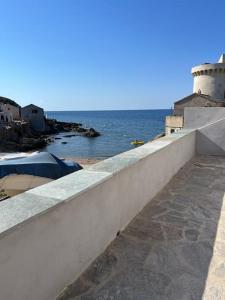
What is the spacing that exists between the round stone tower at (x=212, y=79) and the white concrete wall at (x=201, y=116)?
31698 mm

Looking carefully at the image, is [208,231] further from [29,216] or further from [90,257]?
[29,216]

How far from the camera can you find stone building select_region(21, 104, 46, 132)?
190ft

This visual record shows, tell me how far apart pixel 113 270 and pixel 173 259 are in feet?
1.88

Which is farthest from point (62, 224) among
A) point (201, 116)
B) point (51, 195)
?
point (201, 116)

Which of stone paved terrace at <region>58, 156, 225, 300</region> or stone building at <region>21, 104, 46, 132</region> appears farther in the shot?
stone building at <region>21, 104, 46, 132</region>

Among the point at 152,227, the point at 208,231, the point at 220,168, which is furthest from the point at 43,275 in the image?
the point at 220,168

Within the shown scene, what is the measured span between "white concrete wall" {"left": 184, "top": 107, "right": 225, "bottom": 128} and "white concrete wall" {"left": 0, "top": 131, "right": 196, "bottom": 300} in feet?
14.4

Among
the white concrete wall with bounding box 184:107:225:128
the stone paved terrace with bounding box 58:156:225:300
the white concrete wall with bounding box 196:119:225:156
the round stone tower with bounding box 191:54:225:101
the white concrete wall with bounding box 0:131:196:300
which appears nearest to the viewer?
the white concrete wall with bounding box 0:131:196:300

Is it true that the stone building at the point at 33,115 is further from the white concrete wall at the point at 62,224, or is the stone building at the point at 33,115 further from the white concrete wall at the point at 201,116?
the white concrete wall at the point at 62,224

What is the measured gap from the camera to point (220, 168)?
564 cm

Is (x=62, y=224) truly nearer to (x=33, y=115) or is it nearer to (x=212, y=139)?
(x=212, y=139)

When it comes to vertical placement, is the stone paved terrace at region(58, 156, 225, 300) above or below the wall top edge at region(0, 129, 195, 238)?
below

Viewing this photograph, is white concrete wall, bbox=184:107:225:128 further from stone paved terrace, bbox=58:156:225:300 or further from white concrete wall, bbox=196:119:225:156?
stone paved terrace, bbox=58:156:225:300

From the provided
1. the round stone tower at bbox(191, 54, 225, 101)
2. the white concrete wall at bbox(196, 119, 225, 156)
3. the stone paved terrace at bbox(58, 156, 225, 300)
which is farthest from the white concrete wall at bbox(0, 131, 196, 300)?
the round stone tower at bbox(191, 54, 225, 101)
